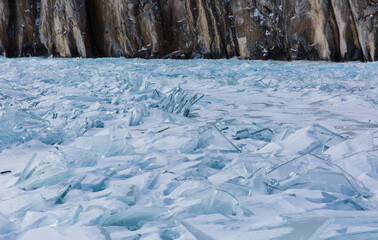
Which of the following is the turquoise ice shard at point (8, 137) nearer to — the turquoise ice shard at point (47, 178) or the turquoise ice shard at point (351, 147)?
the turquoise ice shard at point (47, 178)

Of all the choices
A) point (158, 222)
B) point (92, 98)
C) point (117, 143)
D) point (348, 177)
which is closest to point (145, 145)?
point (117, 143)

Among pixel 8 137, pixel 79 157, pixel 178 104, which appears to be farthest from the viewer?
pixel 178 104

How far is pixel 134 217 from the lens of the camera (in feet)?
2.46

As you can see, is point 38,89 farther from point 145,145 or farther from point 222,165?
point 222,165

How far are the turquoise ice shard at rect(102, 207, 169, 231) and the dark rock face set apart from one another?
818 cm

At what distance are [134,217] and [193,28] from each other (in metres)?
12.7

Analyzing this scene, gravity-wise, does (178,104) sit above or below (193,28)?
below

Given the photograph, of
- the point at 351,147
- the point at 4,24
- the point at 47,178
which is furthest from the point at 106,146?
the point at 4,24

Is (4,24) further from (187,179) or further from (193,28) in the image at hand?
(187,179)

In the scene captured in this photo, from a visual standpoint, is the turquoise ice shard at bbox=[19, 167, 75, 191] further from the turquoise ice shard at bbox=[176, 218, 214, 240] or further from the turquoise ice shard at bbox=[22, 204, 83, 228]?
the turquoise ice shard at bbox=[176, 218, 214, 240]

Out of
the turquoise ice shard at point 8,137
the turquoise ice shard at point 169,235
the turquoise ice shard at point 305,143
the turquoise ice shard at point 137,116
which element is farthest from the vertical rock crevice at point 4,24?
the turquoise ice shard at point 169,235

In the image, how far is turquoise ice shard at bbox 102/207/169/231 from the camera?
0.74 meters

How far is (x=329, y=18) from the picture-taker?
8586mm

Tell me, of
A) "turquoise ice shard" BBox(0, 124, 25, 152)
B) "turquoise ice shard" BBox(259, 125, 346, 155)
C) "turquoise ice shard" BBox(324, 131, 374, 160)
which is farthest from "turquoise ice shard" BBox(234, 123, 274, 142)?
"turquoise ice shard" BBox(0, 124, 25, 152)
